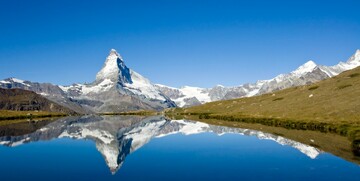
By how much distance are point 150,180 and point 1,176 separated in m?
16.6

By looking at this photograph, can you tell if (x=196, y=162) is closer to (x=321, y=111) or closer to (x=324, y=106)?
Result: (x=321, y=111)

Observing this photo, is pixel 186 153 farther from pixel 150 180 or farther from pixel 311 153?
pixel 150 180

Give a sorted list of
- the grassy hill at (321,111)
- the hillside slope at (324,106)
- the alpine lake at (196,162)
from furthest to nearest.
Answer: the hillside slope at (324,106) < the grassy hill at (321,111) < the alpine lake at (196,162)

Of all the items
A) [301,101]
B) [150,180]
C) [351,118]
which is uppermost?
[301,101]

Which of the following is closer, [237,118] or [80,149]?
[80,149]

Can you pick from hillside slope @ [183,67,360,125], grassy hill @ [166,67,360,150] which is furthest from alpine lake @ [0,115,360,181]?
hillside slope @ [183,67,360,125]

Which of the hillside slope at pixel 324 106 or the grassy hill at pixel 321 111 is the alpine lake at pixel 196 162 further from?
the hillside slope at pixel 324 106

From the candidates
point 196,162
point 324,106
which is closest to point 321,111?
point 324,106

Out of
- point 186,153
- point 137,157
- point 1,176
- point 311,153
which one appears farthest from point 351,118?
point 1,176

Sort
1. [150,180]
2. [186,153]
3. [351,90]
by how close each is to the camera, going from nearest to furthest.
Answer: [150,180]
[186,153]
[351,90]

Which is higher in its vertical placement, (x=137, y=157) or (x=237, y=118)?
(x=237, y=118)

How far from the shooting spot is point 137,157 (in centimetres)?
5931

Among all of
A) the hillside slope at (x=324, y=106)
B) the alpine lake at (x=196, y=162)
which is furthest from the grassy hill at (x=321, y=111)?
the alpine lake at (x=196, y=162)

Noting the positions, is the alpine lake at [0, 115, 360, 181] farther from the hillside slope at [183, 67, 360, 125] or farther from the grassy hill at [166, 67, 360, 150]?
the hillside slope at [183, 67, 360, 125]
